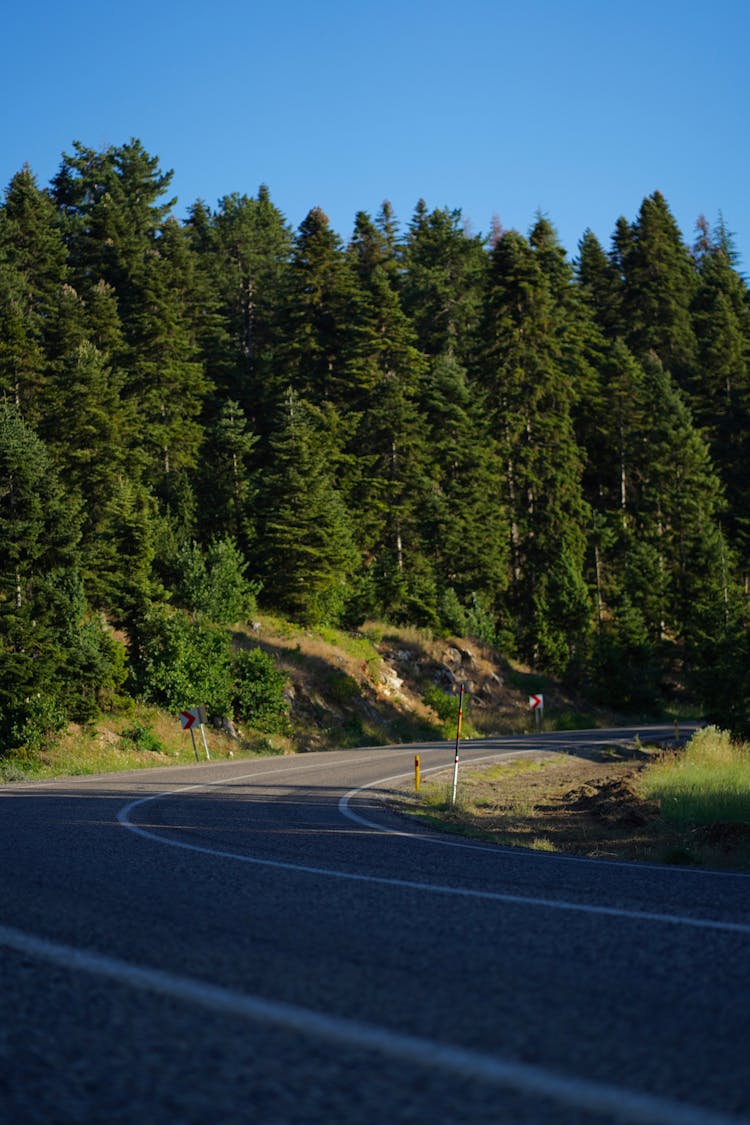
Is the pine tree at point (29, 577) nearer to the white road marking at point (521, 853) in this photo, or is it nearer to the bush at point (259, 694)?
the bush at point (259, 694)

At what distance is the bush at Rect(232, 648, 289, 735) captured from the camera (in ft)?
117

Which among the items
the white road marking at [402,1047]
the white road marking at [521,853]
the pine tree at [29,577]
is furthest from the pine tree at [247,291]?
the white road marking at [402,1047]

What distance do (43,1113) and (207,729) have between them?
1234 inches

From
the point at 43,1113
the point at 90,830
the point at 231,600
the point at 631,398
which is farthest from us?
the point at 631,398

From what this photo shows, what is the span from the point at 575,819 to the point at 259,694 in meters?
20.4

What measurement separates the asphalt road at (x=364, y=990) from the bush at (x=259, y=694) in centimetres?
2650

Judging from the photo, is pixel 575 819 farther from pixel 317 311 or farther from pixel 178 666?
pixel 317 311

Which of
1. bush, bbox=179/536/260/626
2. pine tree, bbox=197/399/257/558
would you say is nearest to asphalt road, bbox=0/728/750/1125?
bush, bbox=179/536/260/626

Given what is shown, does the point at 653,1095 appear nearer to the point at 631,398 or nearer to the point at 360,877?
the point at 360,877

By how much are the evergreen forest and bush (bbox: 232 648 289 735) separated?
0.79 ft

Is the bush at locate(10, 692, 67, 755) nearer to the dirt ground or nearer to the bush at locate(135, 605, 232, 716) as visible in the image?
the bush at locate(135, 605, 232, 716)

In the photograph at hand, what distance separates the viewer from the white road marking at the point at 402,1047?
3.16 meters

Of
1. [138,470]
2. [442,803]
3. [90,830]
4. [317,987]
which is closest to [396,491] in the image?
[138,470]

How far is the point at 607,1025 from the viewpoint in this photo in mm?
4004
